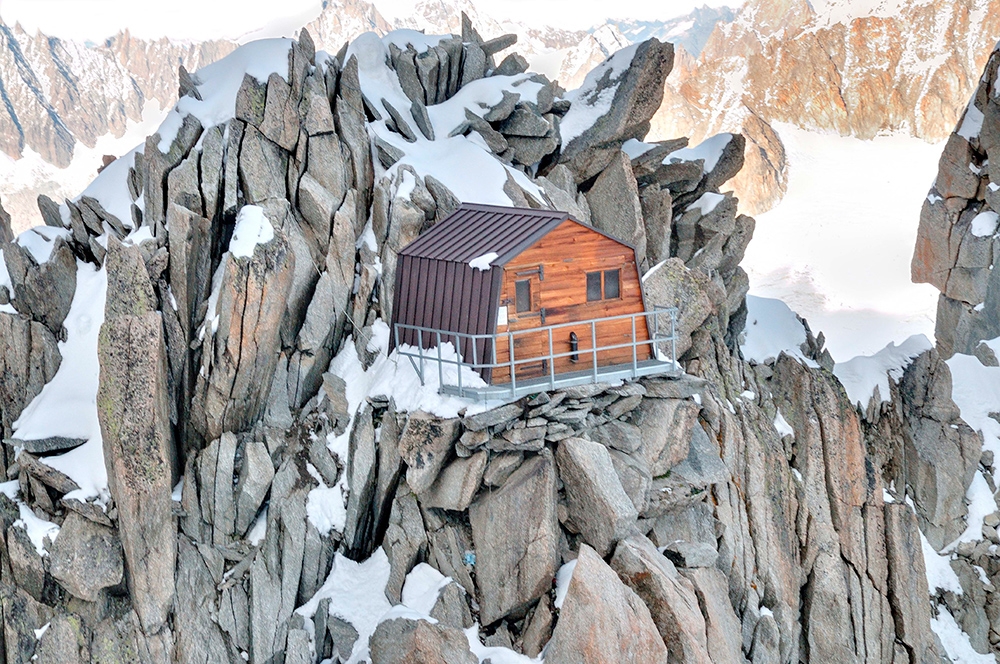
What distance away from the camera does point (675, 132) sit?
9244 centimetres

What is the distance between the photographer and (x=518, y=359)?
2248 centimetres

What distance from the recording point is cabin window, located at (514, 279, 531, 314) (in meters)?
22.2

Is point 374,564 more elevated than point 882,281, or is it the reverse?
point 882,281

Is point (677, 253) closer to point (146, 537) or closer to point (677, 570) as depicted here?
point (677, 570)

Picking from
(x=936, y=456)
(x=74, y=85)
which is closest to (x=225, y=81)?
(x=936, y=456)

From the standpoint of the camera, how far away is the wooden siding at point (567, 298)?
22.2 m

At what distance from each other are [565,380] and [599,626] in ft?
19.5

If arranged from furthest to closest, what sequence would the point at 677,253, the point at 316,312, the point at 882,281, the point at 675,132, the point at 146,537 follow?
1. the point at 675,132
2. the point at 882,281
3. the point at 677,253
4. the point at 316,312
5. the point at 146,537

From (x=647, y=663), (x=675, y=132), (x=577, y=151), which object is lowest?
(x=647, y=663)

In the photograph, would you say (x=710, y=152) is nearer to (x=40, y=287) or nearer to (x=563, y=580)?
(x=563, y=580)

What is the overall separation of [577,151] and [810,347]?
13630 mm

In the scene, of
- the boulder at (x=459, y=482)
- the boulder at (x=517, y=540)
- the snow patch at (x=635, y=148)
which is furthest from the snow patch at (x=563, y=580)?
the snow patch at (x=635, y=148)

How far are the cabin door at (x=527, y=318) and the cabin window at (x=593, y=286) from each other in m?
1.41

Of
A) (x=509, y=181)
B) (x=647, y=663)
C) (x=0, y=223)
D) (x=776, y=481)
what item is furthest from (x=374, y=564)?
(x=0, y=223)
